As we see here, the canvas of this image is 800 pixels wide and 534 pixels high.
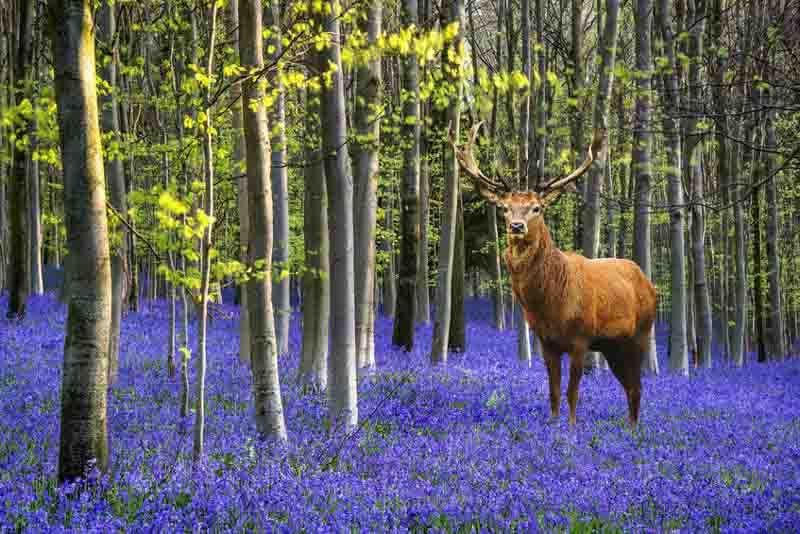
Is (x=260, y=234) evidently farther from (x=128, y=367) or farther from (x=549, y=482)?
(x=128, y=367)

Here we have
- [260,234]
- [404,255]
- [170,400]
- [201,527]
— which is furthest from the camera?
[404,255]

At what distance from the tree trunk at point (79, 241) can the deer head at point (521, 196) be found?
468cm

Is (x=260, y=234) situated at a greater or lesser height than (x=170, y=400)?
greater

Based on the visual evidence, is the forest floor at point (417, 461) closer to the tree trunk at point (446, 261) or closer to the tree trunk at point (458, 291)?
the tree trunk at point (446, 261)

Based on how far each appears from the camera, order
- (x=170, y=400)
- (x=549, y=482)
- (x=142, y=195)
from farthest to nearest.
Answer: (x=170, y=400) → (x=142, y=195) → (x=549, y=482)

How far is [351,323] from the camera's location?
765cm

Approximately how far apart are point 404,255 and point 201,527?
12143 millimetres

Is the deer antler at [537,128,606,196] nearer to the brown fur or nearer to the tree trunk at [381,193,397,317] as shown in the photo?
the brown fur

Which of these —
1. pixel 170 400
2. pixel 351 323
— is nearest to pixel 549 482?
pixel 351 323

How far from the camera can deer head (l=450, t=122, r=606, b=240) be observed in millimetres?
8379

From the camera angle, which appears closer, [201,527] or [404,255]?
[201,527]

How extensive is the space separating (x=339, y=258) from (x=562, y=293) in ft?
9.70

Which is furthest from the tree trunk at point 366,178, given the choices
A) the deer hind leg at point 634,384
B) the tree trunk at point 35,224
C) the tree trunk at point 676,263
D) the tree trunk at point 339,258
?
the tree trunk at point 35,224

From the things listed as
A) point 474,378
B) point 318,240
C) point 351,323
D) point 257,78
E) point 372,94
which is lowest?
point 474,378
